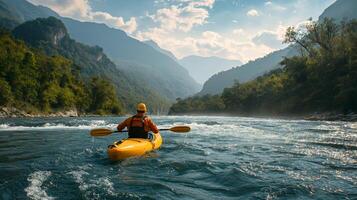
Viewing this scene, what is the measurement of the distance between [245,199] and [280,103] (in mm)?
80754

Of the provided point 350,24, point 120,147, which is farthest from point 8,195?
point 350,24

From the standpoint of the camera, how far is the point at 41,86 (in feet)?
284

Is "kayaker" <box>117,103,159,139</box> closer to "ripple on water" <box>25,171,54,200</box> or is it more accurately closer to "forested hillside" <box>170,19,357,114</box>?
"ripple on water" <box>25,171,54,200</box>

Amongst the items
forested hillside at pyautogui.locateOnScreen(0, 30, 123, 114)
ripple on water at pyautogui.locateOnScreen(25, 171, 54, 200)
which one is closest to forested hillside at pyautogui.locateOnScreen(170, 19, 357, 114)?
ripple on water at pyautogui.locateOnScreen(25, 171, 54, 200)

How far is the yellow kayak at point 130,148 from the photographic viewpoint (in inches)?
470

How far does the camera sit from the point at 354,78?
50719mm

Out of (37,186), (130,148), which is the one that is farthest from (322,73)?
(37,186)

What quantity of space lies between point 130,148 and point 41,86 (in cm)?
8117

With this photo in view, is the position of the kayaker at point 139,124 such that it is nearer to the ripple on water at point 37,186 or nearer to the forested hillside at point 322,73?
the ripple on water at point 37,186

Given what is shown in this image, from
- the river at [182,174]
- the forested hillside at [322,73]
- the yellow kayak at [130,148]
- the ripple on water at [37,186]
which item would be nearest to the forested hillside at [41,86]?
the forested hillside at [322,73]

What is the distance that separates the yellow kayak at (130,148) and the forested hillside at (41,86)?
6296 centimetres

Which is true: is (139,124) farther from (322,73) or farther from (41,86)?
(41,86)

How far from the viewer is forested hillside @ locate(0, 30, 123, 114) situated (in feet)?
249

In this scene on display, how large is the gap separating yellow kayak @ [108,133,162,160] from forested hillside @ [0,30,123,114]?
207 ft
